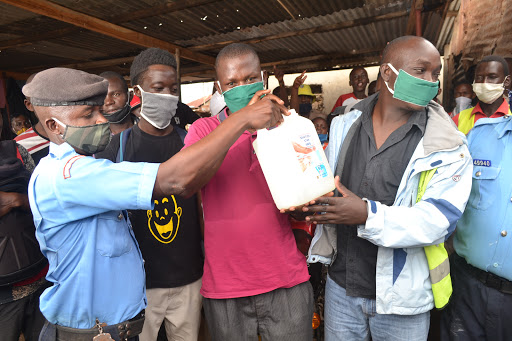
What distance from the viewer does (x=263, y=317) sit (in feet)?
5.81

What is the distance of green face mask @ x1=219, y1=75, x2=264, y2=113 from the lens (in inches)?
70.8

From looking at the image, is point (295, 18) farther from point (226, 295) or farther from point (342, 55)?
point (226, 295)

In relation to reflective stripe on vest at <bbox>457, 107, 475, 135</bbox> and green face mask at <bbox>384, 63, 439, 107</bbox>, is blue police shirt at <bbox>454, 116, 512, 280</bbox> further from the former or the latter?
reflective stripe on vest at <bbox>457, 107, 475, 135</bbox>

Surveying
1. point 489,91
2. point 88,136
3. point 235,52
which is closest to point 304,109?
point 489,91

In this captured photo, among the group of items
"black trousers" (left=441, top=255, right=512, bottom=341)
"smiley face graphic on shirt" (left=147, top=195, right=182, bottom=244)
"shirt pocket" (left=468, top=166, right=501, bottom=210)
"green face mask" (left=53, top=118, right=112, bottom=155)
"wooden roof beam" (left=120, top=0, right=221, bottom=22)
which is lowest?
"black trousers" (left=441, top=255, right=512, bottom=341)

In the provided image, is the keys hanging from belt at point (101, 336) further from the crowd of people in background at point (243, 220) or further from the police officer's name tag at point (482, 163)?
the police officer's name tag at point (482, 163)

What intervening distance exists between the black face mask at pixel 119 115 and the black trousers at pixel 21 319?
1.69m

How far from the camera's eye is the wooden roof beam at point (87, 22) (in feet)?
12.9

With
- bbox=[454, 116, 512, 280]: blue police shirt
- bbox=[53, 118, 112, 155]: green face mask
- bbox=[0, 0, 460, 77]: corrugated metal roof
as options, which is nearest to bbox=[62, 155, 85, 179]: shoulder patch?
bbox=[53, 118, 112, 155]: green face mask

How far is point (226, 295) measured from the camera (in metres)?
1.72

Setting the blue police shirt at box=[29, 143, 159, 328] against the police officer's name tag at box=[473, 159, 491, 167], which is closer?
the blue police shirt at box=[29, 143, 159, 328]

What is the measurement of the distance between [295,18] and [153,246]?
440cm

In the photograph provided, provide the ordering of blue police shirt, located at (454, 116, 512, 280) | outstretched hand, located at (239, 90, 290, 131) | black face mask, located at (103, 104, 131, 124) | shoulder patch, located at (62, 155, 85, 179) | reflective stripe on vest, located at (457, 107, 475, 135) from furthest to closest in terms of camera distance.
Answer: reflective stripe on vest, located at (457, 107, 475, 135)
black face mask, located at (103, 104, 131, 124)
blue police shirt, located at (454, 116, 512, 280)
outstretched hand, located at (239, 90, 290, 131)
shoulder patch, located at (62, 155, 85, 179)

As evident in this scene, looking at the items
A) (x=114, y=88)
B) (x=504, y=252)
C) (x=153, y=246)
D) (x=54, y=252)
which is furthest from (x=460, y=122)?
(x=54, y=252)
